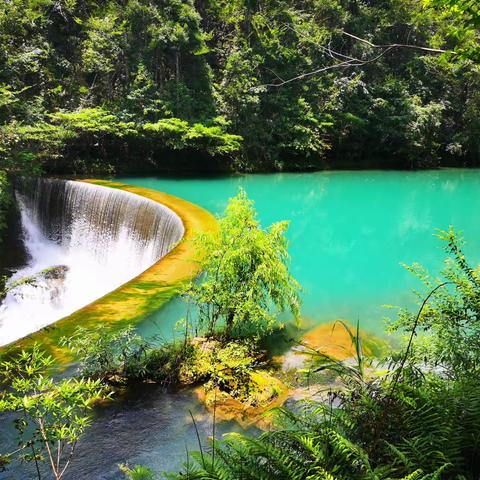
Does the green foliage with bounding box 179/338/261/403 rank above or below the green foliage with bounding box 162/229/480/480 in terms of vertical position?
below

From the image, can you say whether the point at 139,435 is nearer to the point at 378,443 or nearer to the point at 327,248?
the point at 378,443

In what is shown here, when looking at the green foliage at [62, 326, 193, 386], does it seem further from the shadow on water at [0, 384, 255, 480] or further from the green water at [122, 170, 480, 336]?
the green water at [122, 170, 480, 336]

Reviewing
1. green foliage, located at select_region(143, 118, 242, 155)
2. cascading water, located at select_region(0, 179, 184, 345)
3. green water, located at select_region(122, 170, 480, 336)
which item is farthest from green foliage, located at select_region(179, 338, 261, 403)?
green foliage, located at select_region(143, 118, 242, 155)

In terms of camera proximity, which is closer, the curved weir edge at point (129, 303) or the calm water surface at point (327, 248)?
the calm water surface at point (327, 248)

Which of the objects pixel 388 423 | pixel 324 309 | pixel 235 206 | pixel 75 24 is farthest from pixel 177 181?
pixel 388 423

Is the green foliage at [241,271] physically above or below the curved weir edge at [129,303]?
above

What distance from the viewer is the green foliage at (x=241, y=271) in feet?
13.9

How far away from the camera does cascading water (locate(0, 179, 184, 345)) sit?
26.5 feet

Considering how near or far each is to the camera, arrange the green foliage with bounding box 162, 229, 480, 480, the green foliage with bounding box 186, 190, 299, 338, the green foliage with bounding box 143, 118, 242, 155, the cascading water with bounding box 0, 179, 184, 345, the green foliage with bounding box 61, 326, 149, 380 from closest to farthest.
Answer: the green foliage with bounding box 162, 229, 480, 480 < the green foliage with bounding box 61, 326, 149, 380 < the green foliage with bounding box 186, 190, 299, 338 < the cascading water with bounding box 0, 179, 184, 345 < the green foliage with bounding box 143, 118, 242, 155

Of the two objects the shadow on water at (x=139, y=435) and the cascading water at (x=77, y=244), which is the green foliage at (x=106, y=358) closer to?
the shadow on water at (x=139, y=435)

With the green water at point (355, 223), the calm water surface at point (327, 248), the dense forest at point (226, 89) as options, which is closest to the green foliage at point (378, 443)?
the calm water surface at point (327, 248)

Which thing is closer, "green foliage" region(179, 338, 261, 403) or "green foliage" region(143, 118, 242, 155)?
"green foliage" region(179, 338, 261, 403)

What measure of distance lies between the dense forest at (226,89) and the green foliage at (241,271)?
363 inches

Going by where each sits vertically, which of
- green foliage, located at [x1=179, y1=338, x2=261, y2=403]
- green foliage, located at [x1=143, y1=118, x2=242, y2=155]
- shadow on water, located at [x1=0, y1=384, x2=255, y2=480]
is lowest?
shadow on water, located at [x1=0, y1=384, x2=255, y2=480]
